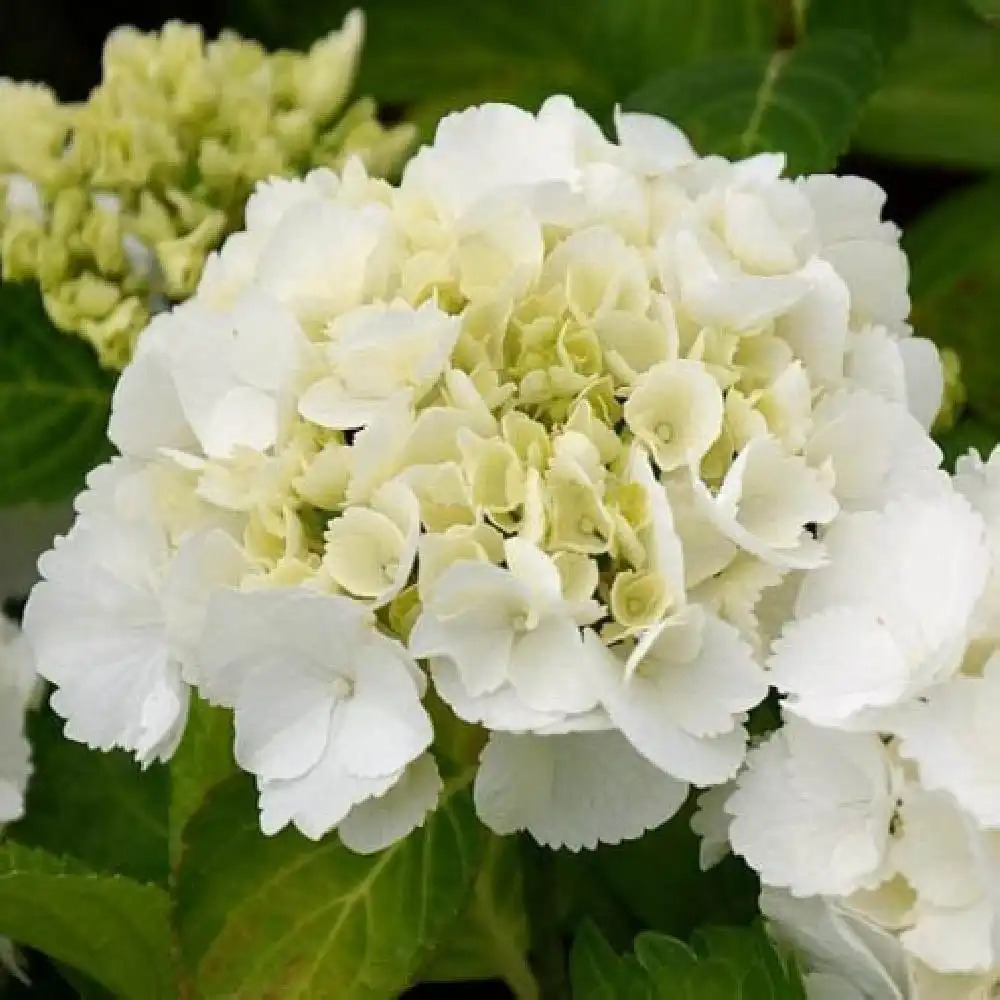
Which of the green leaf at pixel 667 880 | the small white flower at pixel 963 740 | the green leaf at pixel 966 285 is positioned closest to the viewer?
the small white flower at pixel 963 740

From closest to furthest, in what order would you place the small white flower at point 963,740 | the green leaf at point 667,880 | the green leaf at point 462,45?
1. the small white flower at point 963,740
2. the green leaf at point 667,880
3. the green leaf at point 462,45

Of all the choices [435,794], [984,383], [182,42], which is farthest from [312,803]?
[984,383]

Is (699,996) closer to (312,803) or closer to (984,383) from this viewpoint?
(312,803)

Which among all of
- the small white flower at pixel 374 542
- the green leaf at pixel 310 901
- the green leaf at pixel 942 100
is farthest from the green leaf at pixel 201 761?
the green leaf at pixel 942 100

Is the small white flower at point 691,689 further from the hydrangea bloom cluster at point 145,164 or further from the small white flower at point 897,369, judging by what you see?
the hydrangea bloom cluster at point 145,164

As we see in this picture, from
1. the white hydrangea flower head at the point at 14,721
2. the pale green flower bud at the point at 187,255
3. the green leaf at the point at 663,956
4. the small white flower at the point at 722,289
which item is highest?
the small white flower at the point at 722,289

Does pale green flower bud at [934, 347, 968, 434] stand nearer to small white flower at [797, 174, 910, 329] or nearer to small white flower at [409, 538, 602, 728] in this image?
small white flower at [797, 174, 910, 329]
